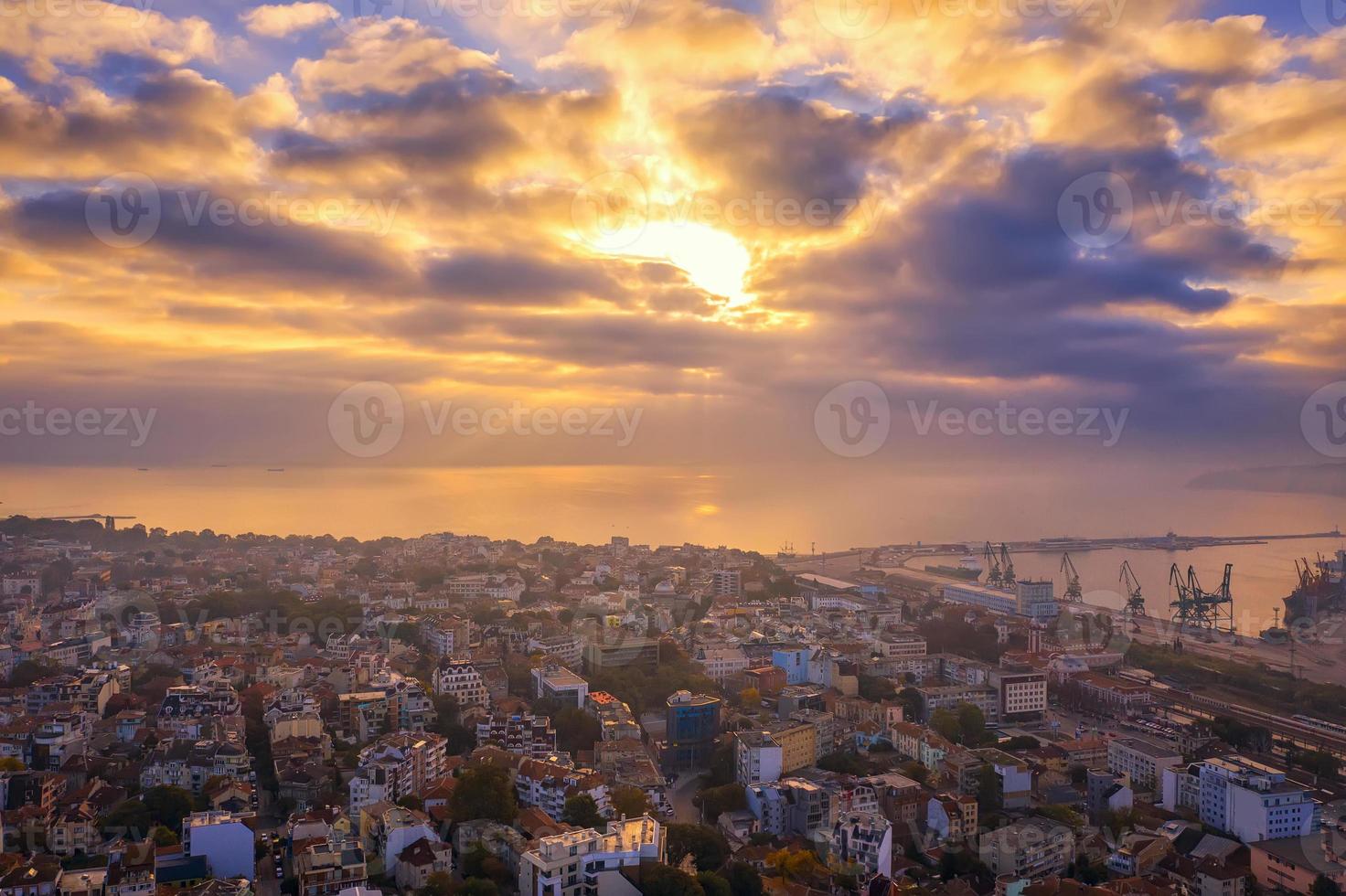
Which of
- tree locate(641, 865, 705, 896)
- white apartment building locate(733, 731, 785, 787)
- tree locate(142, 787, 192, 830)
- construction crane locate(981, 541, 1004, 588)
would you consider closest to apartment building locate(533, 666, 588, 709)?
white apartment building locate(733, 731, 785, 787)

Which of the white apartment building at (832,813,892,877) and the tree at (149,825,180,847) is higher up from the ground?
the tree at (149,825,180,847)

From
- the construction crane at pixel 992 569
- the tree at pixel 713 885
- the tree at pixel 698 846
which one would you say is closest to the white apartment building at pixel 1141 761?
the tree at pixel 698 846

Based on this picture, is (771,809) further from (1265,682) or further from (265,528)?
(265,528)

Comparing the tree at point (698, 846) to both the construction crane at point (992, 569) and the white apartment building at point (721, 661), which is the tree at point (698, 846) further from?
the construction crane at point (992, 569)

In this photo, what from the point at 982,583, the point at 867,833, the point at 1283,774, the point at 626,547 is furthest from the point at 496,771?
the point at 982,583

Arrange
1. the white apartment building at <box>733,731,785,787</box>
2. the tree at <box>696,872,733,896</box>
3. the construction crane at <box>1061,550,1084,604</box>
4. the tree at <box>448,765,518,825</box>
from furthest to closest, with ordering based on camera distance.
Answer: the construction crane at <box>1061,550,1084,604</box> → the white apartment building at <box>733,731,785,787</box> → the tree at <box>448,765,518,825</box> → the tree at <box>696,872,733,896</box>

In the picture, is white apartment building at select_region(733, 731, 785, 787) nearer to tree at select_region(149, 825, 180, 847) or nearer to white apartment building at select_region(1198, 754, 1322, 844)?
white apartment building at select_region(1198, 754, 1322, 844)

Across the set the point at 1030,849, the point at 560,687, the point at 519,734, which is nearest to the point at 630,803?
the point at 519,734
